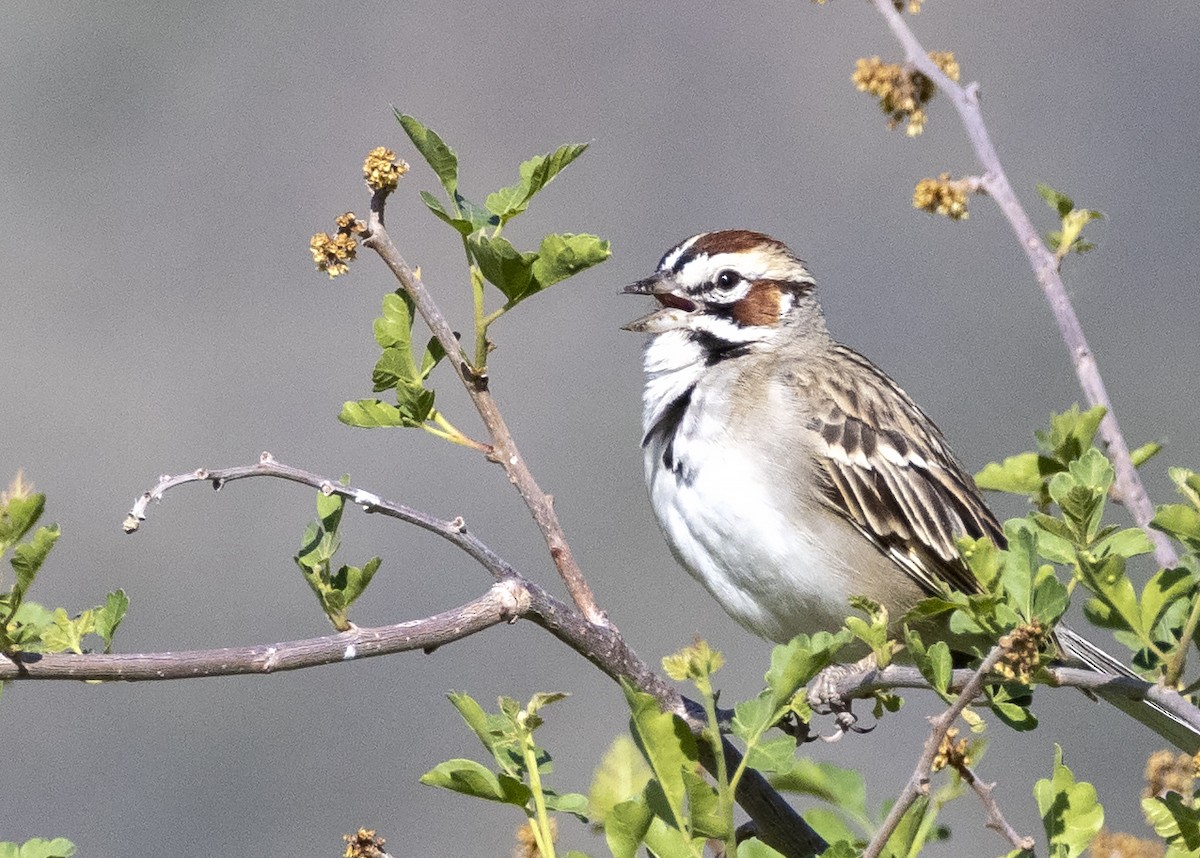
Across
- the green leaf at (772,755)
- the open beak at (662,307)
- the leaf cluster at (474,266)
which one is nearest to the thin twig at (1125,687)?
the green leaf at (772,755)

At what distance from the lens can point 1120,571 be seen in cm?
133

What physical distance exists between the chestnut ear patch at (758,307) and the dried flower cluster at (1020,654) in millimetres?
1857

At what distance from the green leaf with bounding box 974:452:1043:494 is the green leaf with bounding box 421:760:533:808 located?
26.6 inches

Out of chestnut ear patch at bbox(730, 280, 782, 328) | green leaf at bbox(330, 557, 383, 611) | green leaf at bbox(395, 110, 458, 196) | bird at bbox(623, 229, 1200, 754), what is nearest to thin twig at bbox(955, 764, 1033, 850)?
green leaf at bbox(330, 557, 383, 611)

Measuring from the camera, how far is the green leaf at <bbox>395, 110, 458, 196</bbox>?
4.53 ft

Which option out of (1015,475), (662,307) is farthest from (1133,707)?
(662,307)

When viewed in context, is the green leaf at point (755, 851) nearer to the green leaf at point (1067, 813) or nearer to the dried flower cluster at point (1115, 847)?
the green leaf at point (1067, 813)

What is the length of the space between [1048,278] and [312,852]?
4.25 meters

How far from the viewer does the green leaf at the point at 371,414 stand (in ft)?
4.88

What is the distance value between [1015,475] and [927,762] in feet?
2.02

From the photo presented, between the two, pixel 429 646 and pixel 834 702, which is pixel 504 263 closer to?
pixel 429 646

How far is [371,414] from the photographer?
59.1 inches

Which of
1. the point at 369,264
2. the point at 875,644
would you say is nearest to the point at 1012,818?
the point at 369,264

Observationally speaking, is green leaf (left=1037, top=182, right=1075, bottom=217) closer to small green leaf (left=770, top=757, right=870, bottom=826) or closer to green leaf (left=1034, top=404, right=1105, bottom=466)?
green leaf (left=1034, top=404, right=1105, bottom=466)
